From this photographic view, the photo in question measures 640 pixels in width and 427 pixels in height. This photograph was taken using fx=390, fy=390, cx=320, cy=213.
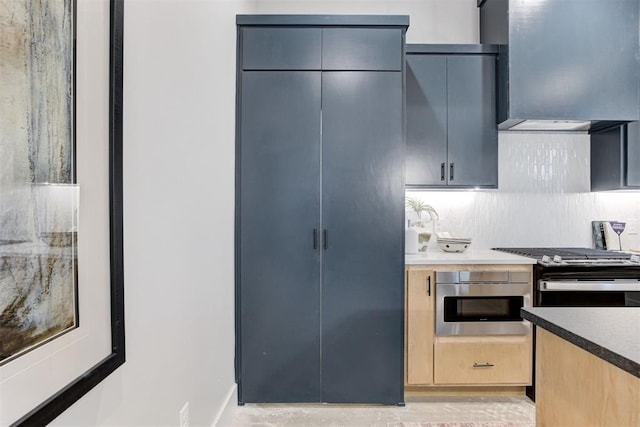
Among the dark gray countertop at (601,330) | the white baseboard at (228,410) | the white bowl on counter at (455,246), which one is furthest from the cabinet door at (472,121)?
the white baseboard at (228,410)

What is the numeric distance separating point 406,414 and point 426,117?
1923 millimetres

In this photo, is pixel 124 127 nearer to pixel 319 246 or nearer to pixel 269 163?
pixel 269 163

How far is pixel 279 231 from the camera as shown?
2.35 meters

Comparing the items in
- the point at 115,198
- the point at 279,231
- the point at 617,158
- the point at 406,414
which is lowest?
the point at 406,414

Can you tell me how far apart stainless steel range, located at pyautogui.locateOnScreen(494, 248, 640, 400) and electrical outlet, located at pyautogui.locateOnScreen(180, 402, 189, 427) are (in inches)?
81.2

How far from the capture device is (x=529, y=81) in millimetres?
2543

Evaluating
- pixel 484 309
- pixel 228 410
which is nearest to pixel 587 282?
pixel 484 309

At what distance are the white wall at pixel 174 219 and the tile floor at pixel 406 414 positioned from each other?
13.2 inches

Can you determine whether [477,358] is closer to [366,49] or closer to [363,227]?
[363,227]

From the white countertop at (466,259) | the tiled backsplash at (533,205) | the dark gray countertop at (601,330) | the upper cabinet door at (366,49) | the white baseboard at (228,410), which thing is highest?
the upper cabinet door at (366,49)

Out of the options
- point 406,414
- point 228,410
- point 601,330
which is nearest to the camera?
point 601,330

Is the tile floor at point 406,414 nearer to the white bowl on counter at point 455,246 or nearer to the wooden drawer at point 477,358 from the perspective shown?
the wooden drawer at point 477,358

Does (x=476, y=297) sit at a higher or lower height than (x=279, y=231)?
lower

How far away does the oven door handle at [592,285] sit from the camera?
236 centimetres
